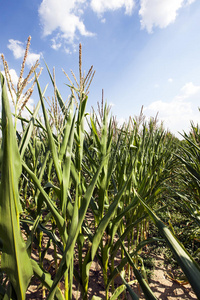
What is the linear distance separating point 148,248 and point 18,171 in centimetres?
165

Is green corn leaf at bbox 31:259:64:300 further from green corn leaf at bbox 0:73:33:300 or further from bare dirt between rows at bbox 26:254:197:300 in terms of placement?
bare dirt between rows at bbox 26:254:197:300

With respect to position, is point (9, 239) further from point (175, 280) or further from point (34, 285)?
point (175, 280)

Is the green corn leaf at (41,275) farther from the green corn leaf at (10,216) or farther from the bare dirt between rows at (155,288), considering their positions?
the bare dirt between rows at (155,288)

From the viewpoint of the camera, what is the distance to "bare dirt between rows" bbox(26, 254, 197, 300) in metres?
1.05

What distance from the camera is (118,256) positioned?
1.44 m

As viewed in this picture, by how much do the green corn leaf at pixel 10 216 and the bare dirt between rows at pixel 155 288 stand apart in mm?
826

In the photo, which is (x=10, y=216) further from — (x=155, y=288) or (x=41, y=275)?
(x=155, y=288)

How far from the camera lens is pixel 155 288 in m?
1.17

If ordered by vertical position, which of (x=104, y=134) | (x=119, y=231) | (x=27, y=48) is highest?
(x=27, y=48)

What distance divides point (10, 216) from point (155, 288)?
1.29m

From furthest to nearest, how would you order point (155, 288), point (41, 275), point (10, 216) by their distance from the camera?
point (155, 288) < point (41, 275) < point (10, 216)

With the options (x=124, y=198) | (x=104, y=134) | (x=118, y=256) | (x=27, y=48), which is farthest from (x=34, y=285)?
(x=27, y=48)

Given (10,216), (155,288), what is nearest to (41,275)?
(10,216)

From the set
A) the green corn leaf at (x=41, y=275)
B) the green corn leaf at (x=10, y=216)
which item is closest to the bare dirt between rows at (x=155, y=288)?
the green corn leaf at (x=41, y=275)
